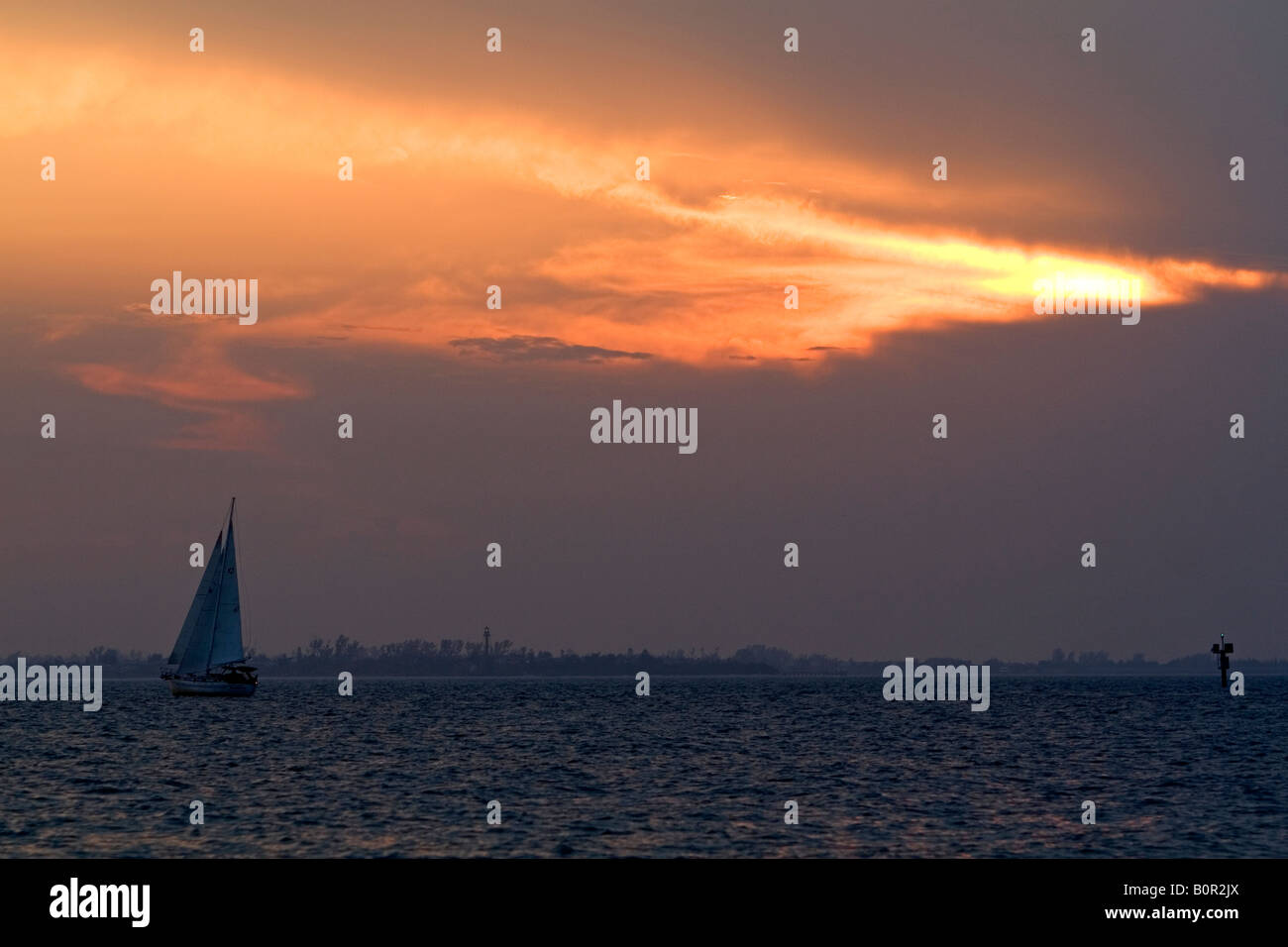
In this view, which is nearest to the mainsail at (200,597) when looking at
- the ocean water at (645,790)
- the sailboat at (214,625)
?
the sailboat at (214,625)

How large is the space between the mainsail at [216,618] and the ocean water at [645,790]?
30387mm

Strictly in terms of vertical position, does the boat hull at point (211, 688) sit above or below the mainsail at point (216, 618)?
below

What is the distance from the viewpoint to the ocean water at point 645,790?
147 ft

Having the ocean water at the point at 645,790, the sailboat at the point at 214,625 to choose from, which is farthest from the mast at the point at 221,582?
the ocean water at the point at 645,790

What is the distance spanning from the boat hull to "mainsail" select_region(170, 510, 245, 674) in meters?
8.23

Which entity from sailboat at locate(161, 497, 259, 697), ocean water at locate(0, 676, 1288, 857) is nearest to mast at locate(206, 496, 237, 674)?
sailboat at locate(161, 497, 259, 697)

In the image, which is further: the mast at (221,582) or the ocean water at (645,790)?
the mast at (221,582)

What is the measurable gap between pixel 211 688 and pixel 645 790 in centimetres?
12251

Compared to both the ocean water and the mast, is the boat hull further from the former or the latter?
the ocean water

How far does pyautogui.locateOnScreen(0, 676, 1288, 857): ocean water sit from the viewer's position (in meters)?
44.9

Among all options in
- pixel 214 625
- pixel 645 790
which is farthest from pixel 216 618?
pixel 645 790

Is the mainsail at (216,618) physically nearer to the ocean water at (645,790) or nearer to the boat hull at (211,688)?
the boat hull at (211,688)
